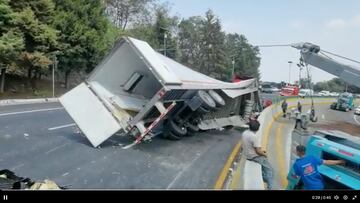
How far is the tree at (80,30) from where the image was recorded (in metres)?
3.78

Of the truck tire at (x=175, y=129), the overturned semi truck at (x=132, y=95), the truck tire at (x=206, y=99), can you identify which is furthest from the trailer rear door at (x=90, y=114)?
the truck tire at (x=206, y=99)

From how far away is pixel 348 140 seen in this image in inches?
175

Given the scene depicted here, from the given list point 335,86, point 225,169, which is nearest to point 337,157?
point 335,86

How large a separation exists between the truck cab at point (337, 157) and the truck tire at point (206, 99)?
4.04 metres

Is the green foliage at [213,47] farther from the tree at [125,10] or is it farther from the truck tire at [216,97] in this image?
the truck tire at [216,97]

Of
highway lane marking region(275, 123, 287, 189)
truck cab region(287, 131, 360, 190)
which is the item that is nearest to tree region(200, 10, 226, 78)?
truck cab region(287, 131, 360, 190)

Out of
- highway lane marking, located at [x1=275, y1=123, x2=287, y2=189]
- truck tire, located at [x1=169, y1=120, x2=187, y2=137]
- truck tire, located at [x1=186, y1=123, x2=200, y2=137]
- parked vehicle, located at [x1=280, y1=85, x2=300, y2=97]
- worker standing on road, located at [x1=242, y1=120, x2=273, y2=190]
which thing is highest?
parked vehicle, located at [x1=280, y1=85, x2=300, y2=97]

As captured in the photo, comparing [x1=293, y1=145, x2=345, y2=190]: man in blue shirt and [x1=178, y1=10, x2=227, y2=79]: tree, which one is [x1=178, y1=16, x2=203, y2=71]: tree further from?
[x1=293, y1=145, x2=345, y2=190]: man in blue shirt

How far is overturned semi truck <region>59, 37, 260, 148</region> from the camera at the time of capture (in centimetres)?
694

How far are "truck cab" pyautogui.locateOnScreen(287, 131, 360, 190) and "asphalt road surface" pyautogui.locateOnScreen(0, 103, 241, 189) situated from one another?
1546 mm

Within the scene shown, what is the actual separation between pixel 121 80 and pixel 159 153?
164 cm

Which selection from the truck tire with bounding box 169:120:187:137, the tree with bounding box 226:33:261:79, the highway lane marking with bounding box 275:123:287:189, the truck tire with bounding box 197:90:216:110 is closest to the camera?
the tree with bounding box 226:33:261:79

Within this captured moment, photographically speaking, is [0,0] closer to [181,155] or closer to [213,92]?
[213,92]

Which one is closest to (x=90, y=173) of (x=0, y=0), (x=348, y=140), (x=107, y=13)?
(x=107, y=13)
